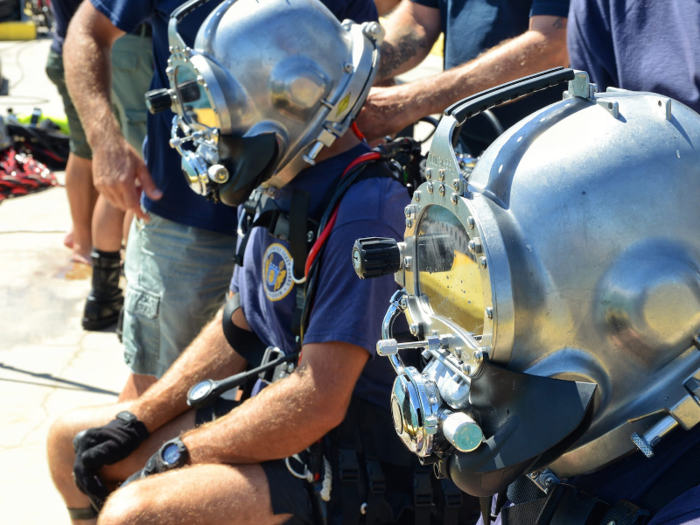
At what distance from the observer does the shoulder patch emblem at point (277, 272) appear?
6.59ft

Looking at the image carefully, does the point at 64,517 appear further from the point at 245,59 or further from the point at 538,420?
the point at 538,420

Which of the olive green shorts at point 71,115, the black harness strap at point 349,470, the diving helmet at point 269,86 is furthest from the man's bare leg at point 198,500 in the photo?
the olive green shorts at point 71,115

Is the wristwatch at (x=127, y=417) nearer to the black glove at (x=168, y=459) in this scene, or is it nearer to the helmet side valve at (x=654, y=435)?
the black glove at (x=168, y=459)

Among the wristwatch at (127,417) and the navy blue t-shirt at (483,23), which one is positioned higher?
the navy blue t-shirt at (483,23)

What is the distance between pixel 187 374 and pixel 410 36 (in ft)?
5.19

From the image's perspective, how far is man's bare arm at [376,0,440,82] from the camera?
9.93 feet

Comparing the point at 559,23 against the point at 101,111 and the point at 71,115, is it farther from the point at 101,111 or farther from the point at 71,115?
the point at 71,115

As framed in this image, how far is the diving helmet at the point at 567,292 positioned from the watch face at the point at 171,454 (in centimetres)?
108

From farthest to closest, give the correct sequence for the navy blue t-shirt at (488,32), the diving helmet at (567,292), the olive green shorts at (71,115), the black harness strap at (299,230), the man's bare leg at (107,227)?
the olive green shorts at (71,115) < the man's bare leg at (107,227) < the navy blue t-shirt at (488,32) < the black harness strap at (299,230) < the diving helmet at (567,292)

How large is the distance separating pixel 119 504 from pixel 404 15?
7.03 feet

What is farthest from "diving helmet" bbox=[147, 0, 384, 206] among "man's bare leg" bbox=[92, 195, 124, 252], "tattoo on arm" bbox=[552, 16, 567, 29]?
"man's bare leg" bbox=[92, 195, 124, 252]

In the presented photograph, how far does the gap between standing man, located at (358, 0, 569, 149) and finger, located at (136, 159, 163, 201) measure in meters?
0.87

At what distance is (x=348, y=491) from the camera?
1854 millimetres

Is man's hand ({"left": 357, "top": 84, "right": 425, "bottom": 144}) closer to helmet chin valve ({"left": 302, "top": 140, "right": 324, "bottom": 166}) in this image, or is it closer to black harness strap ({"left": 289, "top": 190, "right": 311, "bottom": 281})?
helmet chin valve ({"left": 302, "top": 140, "right": 324, "bottom": 166})
